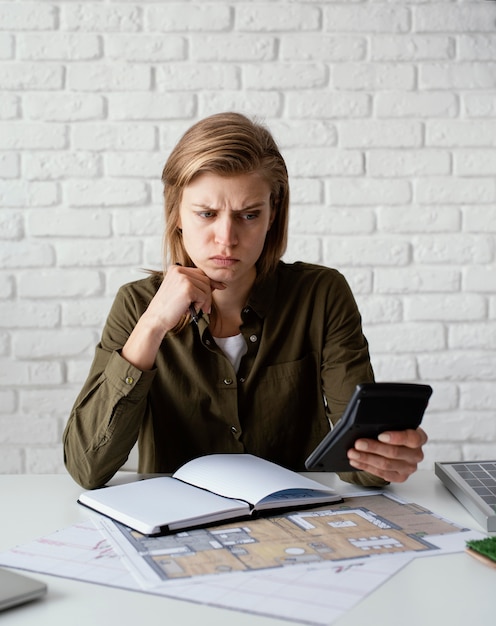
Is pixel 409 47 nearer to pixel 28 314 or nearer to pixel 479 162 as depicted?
pixel 479 162

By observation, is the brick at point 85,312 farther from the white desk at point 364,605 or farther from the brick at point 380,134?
the white desk at point 364,605

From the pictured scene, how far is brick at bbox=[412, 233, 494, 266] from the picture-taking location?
2379 millimetres

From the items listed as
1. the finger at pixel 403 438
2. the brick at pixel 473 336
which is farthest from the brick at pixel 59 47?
the finger at pixel 403 438

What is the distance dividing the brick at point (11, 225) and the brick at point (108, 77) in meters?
0.40

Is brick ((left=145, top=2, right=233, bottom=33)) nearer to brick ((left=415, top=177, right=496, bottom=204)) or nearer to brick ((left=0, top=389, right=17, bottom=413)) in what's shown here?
brick ((left=415, top=177, right=496, bottom=204))

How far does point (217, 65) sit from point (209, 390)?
113 centimetres

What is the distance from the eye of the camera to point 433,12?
2.36 m

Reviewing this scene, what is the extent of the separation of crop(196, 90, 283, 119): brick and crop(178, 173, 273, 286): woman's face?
34.4 inches

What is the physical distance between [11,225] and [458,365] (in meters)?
1.34

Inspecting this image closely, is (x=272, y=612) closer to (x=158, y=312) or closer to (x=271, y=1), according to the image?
(x=158, y=312)

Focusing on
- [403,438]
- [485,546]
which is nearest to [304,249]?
[403,438]

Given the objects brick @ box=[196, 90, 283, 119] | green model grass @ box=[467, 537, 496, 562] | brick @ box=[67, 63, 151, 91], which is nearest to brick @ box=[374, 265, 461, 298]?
brick @ box=[196, 90, 283, 119]

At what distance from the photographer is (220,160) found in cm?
150

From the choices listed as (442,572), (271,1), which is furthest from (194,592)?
(271,1)
